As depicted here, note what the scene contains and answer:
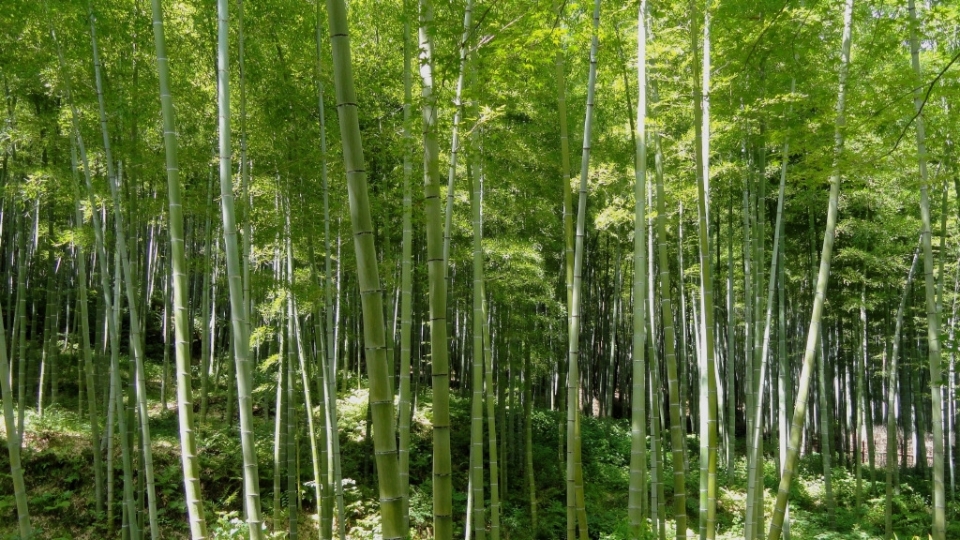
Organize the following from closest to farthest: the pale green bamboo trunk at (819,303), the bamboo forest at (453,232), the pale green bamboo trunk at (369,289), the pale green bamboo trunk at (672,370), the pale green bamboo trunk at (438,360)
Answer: the pale green bamboo trunk at (369,289) < the pale green bamboo trunk at (438,360) < the bamboo forest at (453,232) < the pale green bamboo trunk at (819,303) < the pale green bamboo trunk at (672,370)

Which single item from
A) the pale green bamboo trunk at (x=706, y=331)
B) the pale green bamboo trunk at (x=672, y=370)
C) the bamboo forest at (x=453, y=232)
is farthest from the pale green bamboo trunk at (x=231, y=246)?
the pale green bamboo trunk at (x=706, y=331)

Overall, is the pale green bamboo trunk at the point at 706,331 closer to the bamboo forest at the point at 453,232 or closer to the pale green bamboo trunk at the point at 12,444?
the bamboo forest at the point at 453,232

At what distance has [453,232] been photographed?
8.45 m

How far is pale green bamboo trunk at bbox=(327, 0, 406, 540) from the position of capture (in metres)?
1.69

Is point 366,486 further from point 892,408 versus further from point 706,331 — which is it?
point 892,408

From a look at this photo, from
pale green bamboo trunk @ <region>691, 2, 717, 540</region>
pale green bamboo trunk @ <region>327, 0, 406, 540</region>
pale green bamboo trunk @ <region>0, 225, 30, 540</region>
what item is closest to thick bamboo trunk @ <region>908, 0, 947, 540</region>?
pale green bamboo trunk @ <region>691, 2, 717, 540</region>

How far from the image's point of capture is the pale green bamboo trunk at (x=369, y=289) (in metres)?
1.69

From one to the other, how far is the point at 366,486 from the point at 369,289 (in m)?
7.07

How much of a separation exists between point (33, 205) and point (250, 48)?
6.17 m

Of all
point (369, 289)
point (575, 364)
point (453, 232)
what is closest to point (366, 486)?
point (453, 232)

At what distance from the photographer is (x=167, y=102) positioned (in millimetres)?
2994

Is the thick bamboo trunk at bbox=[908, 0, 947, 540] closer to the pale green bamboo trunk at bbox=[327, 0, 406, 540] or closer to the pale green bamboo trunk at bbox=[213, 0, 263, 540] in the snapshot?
the pale green bamboo trunk at bbox=[327, 0, 406, 540]

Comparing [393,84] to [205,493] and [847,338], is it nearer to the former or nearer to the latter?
[205,493]

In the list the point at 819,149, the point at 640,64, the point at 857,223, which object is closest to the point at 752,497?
the point at 819,149
